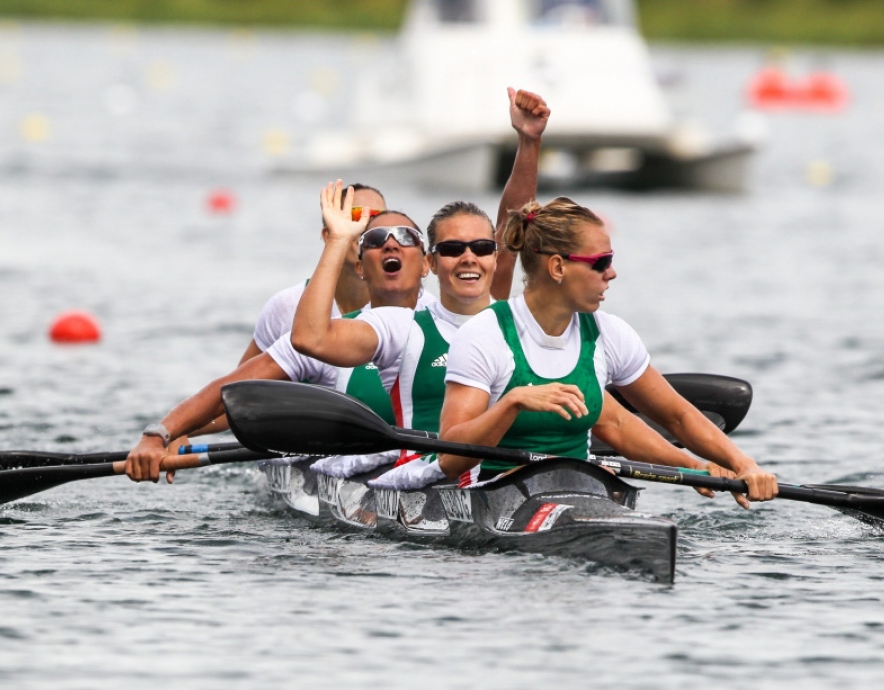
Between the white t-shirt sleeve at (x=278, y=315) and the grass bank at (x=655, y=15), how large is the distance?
47393 mm

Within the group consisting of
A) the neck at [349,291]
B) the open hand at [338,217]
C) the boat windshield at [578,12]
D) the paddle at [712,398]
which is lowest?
the paddle at [712,398]

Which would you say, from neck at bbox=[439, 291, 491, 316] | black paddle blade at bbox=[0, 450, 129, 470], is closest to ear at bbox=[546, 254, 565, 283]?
neck at bbox=[439, 291, 491, 316]

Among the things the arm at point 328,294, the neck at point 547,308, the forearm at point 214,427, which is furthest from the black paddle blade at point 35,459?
the neck at point 547,308

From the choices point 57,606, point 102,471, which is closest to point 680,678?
point 57,606

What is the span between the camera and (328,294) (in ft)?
22.7

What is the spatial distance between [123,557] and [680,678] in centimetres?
260

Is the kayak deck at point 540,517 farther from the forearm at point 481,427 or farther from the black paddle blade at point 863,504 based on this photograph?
the black paddle blade at point 863,504

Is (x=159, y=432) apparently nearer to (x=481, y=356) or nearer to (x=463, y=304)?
(x=463, y=304)

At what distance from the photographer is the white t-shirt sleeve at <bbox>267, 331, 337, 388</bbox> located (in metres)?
7.95

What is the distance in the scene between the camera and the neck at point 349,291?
330 inches

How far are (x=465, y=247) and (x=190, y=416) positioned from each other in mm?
1665

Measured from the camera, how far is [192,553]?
7.60m

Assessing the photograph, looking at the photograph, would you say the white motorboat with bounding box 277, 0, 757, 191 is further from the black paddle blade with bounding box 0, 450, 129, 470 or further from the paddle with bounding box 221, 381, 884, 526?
the paddle with bounding box 221, 381, 884, 526

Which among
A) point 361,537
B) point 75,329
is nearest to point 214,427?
point 361,537
